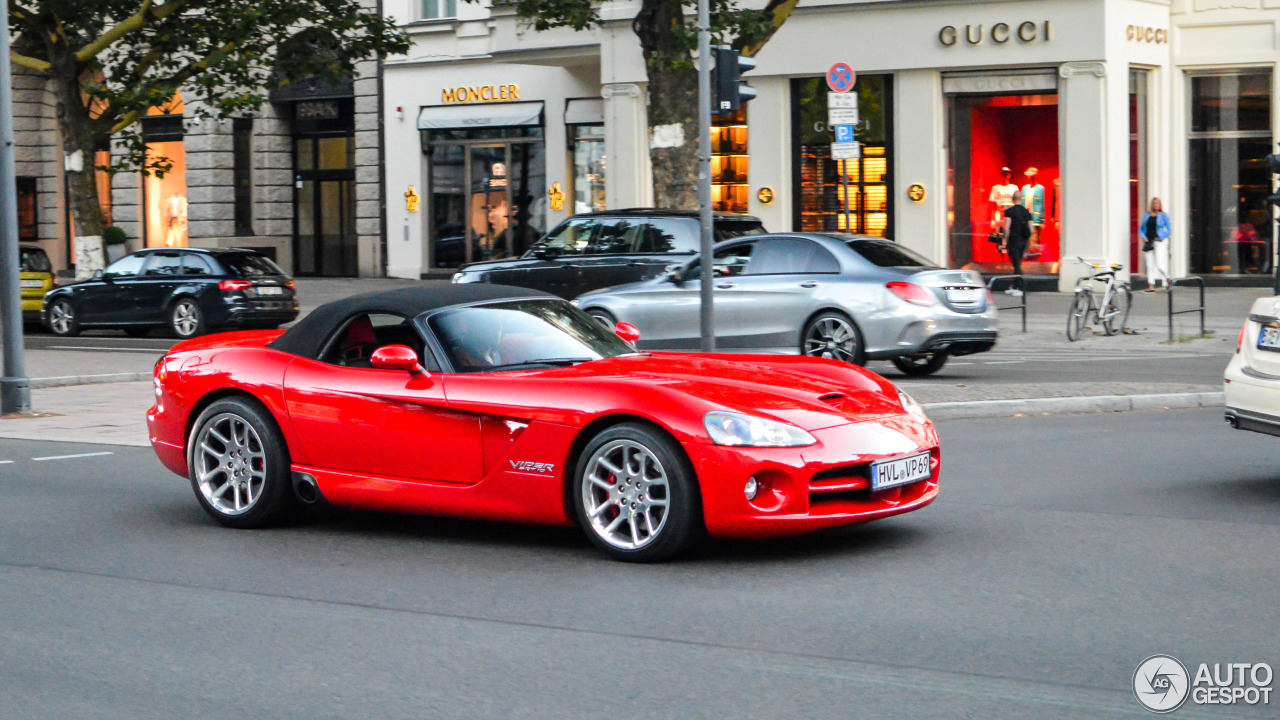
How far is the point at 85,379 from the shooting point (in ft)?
56.8

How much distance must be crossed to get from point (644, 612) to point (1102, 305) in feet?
53.0

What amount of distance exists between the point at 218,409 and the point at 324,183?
31643 mm

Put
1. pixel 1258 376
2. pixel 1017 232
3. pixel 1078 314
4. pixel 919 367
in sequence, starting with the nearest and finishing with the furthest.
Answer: pixel 1258 376 < pixel 919 367 < pixel 1078 314 < pixel 1017 232

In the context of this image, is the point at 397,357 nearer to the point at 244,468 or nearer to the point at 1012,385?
the point at 244,468

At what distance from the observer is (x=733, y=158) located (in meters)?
31.6

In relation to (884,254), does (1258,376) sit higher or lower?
lower

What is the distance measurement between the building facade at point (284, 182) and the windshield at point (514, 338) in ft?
98.6

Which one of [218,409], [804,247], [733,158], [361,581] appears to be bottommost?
[361,581]

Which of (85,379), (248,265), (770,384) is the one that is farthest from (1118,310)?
(770,384)

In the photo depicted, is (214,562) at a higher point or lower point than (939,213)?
lower

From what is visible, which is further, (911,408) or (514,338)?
(514,338)

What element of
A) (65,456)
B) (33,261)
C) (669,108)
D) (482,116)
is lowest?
(65,456)

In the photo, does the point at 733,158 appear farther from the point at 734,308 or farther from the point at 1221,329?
the point at 734,308

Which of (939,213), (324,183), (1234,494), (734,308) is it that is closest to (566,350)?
(1234,494)
